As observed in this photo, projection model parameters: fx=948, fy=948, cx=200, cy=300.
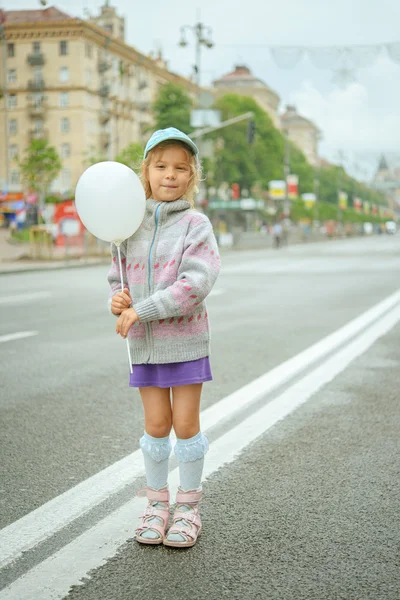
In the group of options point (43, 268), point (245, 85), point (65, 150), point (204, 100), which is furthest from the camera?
point (245, 85)

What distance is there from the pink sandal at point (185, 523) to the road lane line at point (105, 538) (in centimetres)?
18

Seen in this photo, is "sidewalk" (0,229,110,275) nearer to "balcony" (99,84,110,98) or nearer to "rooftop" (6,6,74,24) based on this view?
"rooftop" (6,6,74,24)

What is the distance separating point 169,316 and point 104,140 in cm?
7877

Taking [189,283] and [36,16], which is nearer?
[189,283]

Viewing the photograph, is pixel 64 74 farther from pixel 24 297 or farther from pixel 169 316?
pixel 169 316

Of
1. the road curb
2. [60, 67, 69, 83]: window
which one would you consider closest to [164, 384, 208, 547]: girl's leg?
the road curb

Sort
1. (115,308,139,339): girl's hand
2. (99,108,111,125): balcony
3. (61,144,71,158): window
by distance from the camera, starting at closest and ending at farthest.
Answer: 1. (115,308,139,339): girl's hand
2. (61,144,71,158): window
3. (99,108,111,125): balcony

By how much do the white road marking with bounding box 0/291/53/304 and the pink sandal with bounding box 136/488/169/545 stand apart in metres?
12.4

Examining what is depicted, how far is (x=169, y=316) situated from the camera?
134 inches

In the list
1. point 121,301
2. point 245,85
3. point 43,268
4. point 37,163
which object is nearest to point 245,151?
point 37,163

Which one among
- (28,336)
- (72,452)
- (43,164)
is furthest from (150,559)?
(43,164)

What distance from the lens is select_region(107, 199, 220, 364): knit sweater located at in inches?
133

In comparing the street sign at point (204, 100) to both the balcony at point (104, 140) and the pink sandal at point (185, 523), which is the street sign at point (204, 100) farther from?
the pink sandal at point (185, 523)

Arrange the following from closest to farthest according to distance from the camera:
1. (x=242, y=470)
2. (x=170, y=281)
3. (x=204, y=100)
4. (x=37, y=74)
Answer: (x=170, y=281) < (x=242, y=470) < (x=204, y=100) < (x=37, y=74)
